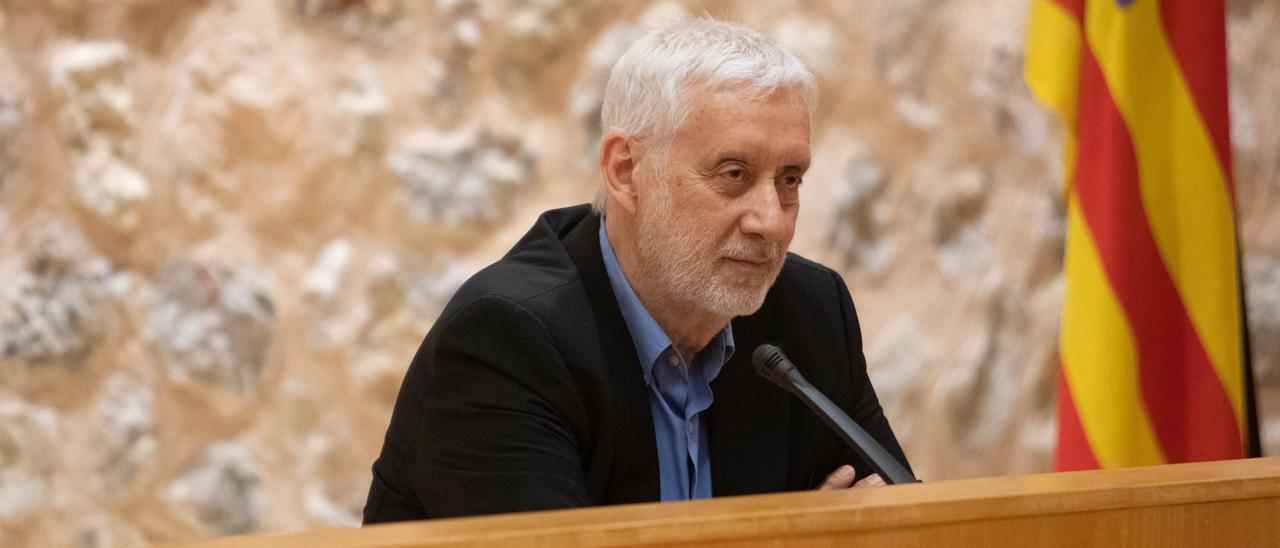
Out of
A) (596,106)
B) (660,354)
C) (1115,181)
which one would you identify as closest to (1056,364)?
(1115,181)

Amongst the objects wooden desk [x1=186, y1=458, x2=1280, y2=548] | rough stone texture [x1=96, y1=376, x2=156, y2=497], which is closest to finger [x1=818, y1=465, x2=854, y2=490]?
wooden desk [x1=186, y1=458, x2=1280, y2=548]

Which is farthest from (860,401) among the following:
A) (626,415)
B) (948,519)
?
(948,519)

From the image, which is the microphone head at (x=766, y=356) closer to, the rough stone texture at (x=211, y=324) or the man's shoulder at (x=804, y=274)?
the man's shoulder at (x=804, y=274)

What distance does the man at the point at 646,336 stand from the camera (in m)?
1.46

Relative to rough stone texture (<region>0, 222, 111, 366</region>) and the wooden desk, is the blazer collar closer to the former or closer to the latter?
the wooden desk

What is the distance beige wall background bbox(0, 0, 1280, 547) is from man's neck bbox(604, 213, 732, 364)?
79 centimetres

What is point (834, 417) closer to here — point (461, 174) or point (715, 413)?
point (715, 413)

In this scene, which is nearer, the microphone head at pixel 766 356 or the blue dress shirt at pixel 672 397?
the microphone head at pixel 766 356

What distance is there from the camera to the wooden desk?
0.91 m

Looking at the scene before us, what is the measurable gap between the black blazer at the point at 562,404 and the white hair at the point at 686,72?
0.18 metres

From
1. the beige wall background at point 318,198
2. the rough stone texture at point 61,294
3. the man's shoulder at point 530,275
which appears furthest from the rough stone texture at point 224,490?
the man's shoulder at point 530,275

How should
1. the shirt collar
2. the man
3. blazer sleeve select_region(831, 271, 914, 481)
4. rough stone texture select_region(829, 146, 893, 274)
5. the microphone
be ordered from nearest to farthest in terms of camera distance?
the microphone
the man
the shirt collar
blazer sleeve select_region(831, 271, 914, 481)
rough stone texture select_region(829, 146, 893, 274)

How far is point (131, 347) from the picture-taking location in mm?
2326

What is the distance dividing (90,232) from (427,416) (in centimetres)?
108
